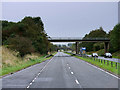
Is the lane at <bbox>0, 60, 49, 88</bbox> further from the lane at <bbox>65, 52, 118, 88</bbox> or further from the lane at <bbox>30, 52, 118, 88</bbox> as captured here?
the lane at <bbox>65, 52, 118, 88</bbox>

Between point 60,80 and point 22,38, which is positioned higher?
point 22,38

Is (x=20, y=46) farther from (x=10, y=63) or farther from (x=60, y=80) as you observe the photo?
(x=60, y=80)

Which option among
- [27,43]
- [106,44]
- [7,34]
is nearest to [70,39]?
[106,44]

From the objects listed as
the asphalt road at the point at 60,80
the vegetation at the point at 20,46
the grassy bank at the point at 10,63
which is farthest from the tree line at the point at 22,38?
the asphalt road at the point at 60,80

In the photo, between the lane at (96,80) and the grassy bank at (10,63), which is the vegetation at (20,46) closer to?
the grassy bank at (10,63)

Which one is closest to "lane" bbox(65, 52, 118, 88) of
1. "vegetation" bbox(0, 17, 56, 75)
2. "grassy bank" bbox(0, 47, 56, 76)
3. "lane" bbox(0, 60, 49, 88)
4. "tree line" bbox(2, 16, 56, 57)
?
"lane" bbox(0, 60, 49, 88)

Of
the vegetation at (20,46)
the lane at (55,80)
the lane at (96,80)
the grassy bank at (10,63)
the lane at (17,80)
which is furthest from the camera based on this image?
the vegetation at (20,46)

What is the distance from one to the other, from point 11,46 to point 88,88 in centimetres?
3323

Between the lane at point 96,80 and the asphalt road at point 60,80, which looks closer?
the lane at point 96,80

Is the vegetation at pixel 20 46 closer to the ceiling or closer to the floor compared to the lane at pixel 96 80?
closer to the ceiling

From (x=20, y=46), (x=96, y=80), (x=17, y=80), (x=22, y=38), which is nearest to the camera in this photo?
(x=96, y=80)

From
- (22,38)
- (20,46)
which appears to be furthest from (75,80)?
(22,38)

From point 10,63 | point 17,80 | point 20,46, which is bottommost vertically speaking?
point 17,80

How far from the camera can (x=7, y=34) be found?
6244cm
